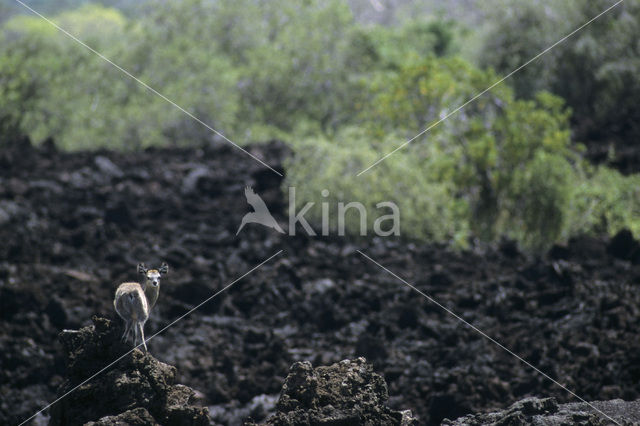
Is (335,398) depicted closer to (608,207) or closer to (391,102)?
(608,207)

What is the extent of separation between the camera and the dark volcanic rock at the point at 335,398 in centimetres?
627

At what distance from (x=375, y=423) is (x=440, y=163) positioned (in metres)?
9.19

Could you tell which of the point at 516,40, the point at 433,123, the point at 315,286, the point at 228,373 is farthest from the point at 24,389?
the point at 516,40

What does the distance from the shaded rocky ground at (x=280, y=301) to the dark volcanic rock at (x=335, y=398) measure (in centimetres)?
163

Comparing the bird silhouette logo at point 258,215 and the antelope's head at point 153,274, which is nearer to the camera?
the antelope's head at point 153,274

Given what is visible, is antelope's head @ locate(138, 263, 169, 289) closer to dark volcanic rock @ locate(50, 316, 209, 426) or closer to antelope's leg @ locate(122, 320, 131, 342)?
antelope's leg @ locate(122, 320, 131, 342)

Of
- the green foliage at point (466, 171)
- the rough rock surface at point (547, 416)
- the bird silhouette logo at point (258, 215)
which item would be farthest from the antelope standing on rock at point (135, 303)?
the green foliage at point (466, 171)

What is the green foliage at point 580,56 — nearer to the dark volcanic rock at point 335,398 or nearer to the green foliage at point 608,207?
the green foliage at point 608,207

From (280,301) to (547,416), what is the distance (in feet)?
17.7

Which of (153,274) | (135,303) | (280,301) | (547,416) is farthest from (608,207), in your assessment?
(135,303)

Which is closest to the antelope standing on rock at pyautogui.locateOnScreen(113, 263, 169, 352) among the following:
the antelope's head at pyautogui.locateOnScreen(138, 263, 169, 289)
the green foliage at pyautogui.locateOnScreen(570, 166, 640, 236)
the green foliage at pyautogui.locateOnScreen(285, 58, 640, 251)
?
the antelope's head at pyautogui.locateOnScreen(138, 263, 169, 289)

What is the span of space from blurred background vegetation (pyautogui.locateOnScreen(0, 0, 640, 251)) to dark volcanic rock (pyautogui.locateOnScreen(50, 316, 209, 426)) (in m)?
7.66

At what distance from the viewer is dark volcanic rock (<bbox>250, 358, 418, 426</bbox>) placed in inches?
247

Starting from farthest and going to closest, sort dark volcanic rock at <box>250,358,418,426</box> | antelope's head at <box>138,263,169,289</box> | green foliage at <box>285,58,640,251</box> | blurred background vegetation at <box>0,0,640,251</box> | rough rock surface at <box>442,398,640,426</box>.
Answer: blurred background vegetation at <box>0,0,640,251</box> → green foliage at <box>285,58,640,251</box> → rough rock surface at <box>442,398,640,426</box> → antelope's head at <box>138,263,169,289</box> → dark volcanic rock at <box>250,358,418,426</box>
